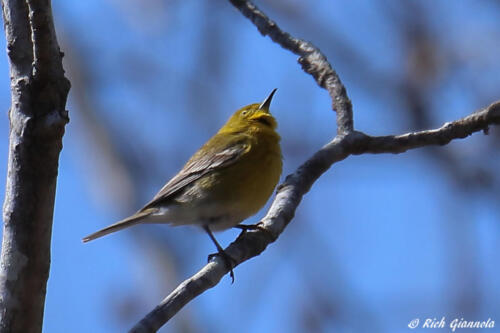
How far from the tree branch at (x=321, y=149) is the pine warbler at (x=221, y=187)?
0.87 meters

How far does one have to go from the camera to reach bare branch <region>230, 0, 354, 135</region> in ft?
17.1

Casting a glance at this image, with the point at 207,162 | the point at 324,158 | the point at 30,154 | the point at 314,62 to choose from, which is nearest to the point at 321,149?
the point at 324,158

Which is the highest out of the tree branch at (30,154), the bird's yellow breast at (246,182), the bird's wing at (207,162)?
the bird's wing at (207,162)

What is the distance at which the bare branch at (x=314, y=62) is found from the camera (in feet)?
17.1

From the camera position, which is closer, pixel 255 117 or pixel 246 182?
pixel 246 182

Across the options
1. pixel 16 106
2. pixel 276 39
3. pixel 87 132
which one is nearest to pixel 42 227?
pixel 16 106

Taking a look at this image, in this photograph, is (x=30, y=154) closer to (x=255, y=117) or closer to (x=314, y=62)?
(x=314, y=62)

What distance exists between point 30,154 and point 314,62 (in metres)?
3.21

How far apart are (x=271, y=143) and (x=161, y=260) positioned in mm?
3437

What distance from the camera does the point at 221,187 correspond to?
5.93 metres

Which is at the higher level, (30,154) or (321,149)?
(321,149)

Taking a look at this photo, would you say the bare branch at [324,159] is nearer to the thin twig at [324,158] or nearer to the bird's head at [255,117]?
the thin twig at [324,158]

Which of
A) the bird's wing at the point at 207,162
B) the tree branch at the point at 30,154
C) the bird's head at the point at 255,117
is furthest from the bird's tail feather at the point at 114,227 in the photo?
the tree branch at the point at 30,154

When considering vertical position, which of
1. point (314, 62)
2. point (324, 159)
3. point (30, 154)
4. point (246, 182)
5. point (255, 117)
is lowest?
point (30, 154)
